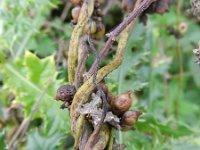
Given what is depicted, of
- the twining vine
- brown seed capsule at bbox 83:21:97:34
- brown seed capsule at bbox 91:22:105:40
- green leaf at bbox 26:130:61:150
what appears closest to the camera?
the twining vine

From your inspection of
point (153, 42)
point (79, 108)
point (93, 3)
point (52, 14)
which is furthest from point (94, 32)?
point (52, 14)

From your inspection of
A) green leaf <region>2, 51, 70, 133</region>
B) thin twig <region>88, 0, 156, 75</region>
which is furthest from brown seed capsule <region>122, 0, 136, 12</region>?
green leaf <region>2, 51, 70, 133</region>

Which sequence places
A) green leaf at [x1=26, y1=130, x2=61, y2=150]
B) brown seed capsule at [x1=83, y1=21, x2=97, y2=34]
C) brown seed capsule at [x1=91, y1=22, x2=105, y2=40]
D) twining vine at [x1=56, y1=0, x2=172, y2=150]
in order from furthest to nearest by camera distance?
green leaf at [x1=26, y1=130, x2=61, y2=150]
brown seed capsule at [x1=91, y1=22, x2=105, y2=40]
brown seed capsule at [x1=83, y1=21, x2=97, y2=34]
twining vine at [x1=56, y1=0, x2=172, y2=150]

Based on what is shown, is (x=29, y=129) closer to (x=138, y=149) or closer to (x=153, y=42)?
(x=138, y=149)

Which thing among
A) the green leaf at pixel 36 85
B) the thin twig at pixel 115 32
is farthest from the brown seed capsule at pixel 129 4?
the green leaf at pixel 36 85

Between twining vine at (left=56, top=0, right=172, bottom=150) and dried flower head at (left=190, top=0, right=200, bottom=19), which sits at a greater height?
dried flower head at (left=190, top=0, right=200, bottom=19)

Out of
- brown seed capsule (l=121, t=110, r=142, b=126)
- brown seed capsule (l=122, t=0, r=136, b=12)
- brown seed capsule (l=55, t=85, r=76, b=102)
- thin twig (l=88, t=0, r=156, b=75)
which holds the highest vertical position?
brown seed capsule (l=122, t=0, r=136, b=12)

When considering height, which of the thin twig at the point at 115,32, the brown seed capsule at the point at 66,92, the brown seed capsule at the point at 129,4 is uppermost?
the brown seed capsule at the point at 129,4

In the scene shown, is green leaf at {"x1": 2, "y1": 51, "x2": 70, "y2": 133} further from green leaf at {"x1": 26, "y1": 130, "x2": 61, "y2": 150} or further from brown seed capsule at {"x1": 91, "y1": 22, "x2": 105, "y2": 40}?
brown seed capsule at {"x1": 91, "y1": 22, "x2": 105, "y2": 40}

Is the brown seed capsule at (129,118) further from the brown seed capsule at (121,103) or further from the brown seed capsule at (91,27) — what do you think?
the brown seed capsule at (91,27)
